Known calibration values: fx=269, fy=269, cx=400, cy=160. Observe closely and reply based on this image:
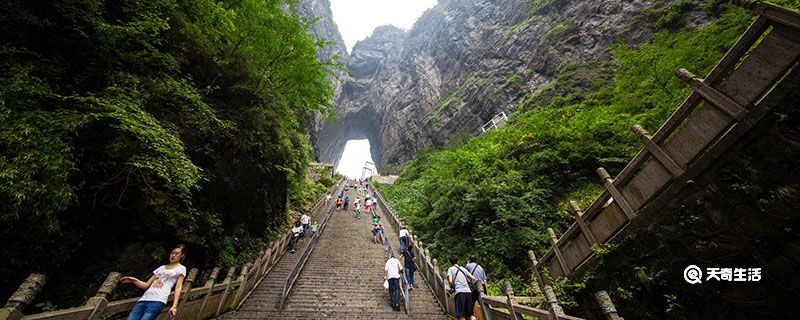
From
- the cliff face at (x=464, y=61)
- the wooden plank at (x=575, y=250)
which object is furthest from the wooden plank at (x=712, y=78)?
the cliff face at (x=464, y=61)

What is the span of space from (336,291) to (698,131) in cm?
801

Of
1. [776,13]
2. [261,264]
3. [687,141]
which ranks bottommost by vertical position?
[261,264]

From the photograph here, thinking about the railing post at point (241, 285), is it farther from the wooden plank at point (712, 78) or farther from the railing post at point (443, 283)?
the wooden plank at point (712, 78)

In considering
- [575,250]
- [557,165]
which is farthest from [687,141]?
[557,165]

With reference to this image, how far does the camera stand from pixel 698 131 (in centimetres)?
364

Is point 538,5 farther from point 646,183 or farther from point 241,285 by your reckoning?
point 241,285

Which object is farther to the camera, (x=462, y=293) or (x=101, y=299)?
(x=462, y=293)

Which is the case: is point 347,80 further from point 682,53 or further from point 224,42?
point 682,53

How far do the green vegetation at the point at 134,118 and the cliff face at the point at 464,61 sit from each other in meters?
14.4

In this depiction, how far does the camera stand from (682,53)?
6.65 m

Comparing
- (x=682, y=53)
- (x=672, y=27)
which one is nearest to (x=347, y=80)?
(x=672, y=27)

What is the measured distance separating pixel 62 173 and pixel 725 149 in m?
8.04

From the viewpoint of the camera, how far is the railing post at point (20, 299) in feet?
7.69

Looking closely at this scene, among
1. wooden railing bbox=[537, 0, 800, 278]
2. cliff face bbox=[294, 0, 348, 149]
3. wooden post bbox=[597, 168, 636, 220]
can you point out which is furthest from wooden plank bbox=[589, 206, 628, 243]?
cliff face bbox=[294, 0, 348, 149]
